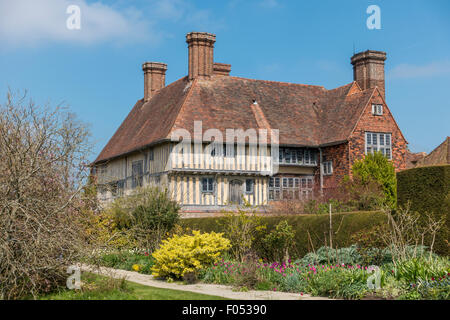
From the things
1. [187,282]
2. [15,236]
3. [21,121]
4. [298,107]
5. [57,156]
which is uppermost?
[298,107]

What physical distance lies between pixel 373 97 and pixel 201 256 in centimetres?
1978

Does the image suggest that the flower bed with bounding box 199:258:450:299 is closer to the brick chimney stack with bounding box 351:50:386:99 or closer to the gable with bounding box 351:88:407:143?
the gable with bounding box 351:88:407:143

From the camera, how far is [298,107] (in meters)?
32.6

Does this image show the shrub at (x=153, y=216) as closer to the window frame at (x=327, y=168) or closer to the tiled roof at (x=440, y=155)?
the window frame at (x=327, y=168)

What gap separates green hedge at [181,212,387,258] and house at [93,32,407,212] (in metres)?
12.1

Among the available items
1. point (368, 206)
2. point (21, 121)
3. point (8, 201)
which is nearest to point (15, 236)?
point (8, 201)

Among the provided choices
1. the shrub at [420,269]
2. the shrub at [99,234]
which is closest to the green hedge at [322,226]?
the shrub at [420,269]

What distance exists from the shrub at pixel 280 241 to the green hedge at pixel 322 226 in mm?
287

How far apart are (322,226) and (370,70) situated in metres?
21.1

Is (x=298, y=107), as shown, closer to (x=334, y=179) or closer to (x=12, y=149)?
(x=334, y=179)

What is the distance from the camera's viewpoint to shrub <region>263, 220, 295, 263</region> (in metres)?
13.7

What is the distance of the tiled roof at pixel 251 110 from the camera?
28547 mm

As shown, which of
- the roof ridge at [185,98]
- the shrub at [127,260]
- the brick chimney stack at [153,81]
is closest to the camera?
the shrub at [127,260]

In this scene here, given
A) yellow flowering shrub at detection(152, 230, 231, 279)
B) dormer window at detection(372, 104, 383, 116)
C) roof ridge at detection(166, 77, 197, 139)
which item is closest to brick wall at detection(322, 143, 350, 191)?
dormer window at detection(372, 104, 383, 116)
